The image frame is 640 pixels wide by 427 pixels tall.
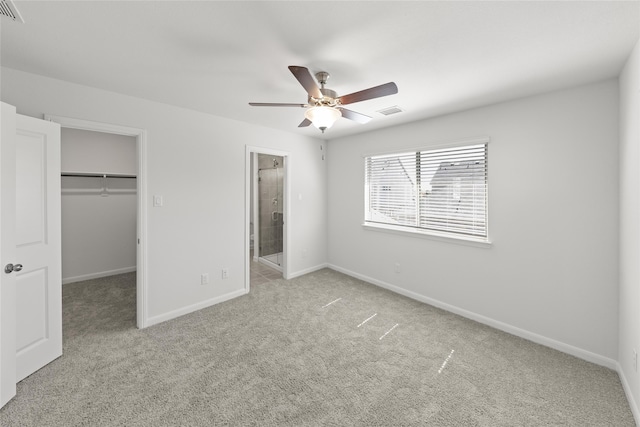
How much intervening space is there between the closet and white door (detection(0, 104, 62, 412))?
2.44m

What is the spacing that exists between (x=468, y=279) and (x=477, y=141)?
5.26 ft

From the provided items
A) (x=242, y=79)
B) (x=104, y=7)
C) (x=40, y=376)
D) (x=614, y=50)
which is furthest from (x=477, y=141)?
(x=40, y=376)

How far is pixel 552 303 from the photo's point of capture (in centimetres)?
248

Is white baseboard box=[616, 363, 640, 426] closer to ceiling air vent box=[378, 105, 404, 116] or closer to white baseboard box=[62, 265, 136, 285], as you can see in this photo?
ceiling air vent box=[378, 105, 404, 116]

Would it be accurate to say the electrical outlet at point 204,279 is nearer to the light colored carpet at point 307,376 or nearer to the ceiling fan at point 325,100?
the light colored carpet at point 307,376

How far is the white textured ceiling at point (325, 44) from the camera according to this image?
4.73ft

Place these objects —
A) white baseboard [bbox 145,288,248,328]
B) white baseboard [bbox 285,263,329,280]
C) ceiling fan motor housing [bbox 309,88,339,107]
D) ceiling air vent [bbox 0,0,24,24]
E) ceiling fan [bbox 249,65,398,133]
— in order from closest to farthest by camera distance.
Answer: ceiling air vent [bbox 0,0,24,24], ceiling fan [bbox 249,65,398,133], ceiling fan motor housing [bbox 309,88,339,107], white baseboard [bbox 145,288,248,328], white baseboard [bbox 285,263,329,280]

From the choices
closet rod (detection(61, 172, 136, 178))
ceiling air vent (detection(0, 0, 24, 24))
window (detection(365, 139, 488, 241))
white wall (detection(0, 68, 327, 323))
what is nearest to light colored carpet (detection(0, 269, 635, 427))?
white wall (detection(0, 68, 327, 323))

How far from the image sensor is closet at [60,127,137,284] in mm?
4074

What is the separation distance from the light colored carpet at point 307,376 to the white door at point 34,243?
221mm

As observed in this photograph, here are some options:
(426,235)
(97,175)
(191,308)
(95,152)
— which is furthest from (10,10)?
(426,235)

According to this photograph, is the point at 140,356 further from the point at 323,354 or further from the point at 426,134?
the point at 426,134

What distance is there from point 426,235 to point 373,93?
221 cm

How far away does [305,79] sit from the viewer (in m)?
1.70
